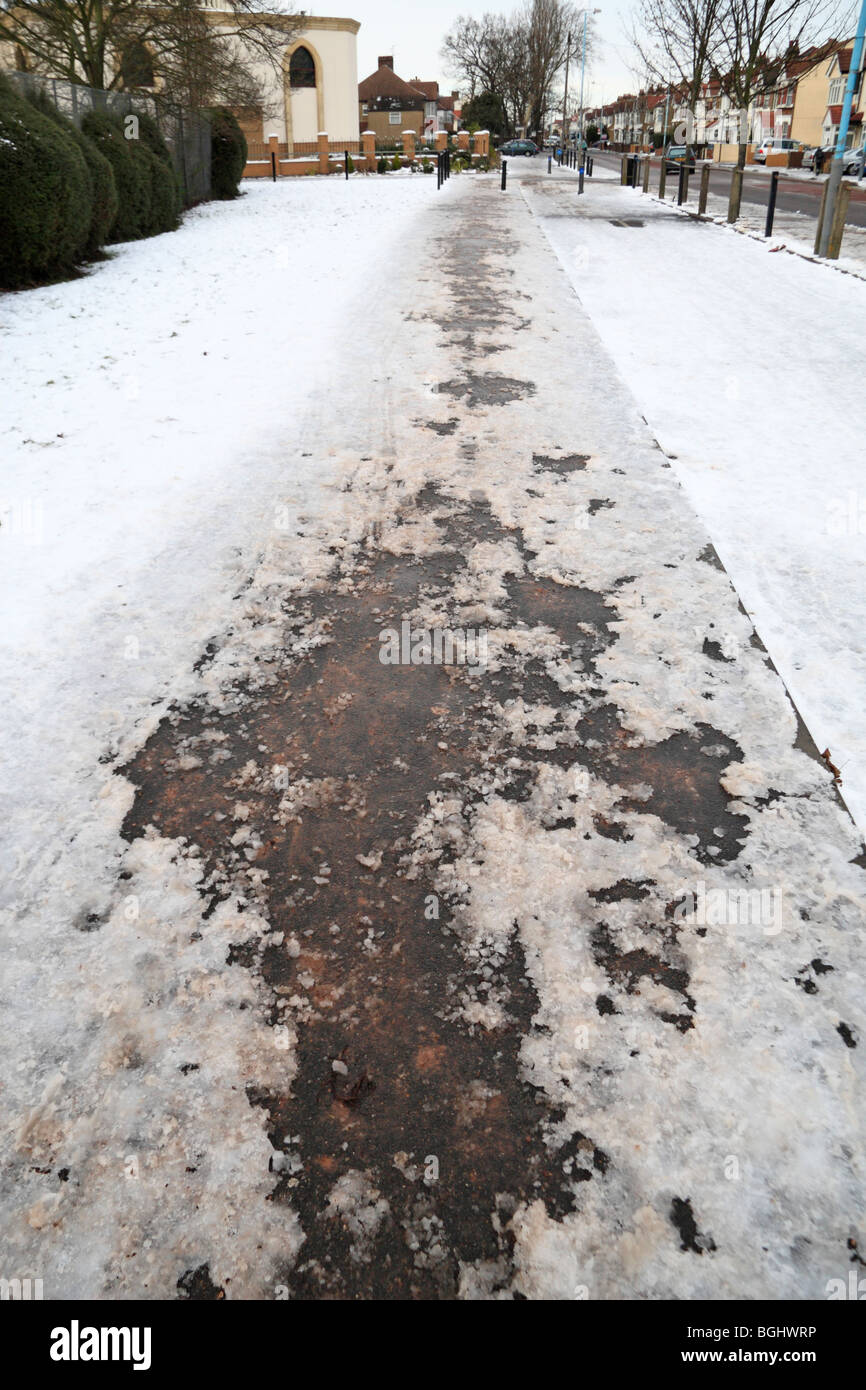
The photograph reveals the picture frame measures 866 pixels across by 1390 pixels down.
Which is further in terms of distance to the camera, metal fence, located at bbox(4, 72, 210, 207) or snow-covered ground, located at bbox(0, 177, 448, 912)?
metal fence, located at bbox(4, 72, 210, 207)

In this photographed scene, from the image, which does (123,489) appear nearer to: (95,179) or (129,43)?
(95,179)

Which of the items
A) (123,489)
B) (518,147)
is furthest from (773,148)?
(123,489)

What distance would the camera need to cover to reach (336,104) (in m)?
45.1

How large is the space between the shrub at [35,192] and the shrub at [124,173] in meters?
2.63

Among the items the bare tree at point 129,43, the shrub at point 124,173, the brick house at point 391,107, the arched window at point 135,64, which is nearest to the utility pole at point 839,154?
the shrub at point 124,173

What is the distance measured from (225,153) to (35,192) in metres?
16.6

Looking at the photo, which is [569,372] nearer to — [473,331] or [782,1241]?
[473,331]

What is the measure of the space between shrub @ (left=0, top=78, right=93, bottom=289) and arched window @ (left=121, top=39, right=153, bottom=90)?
32.9 ft

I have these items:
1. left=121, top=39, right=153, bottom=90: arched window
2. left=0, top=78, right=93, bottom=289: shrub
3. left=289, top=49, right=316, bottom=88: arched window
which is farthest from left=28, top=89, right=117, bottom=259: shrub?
left=289, top=49, right=316, bottom=88: arched window

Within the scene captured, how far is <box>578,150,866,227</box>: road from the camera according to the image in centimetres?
2017

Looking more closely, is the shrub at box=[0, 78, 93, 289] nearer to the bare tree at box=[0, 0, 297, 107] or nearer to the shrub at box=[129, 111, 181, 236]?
the shrub at box=[129, 111, 181, 236]

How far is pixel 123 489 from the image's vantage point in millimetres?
4734

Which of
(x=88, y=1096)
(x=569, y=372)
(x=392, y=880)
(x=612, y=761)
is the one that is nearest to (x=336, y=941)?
(x=392, y=880)

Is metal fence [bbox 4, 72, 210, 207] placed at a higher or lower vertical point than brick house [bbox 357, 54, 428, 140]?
lower
